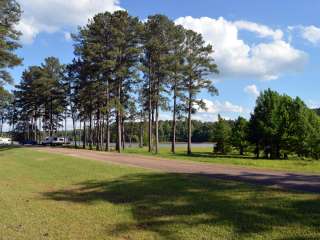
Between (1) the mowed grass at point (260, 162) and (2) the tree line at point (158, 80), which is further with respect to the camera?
(2) the tree line at point (158, 80)

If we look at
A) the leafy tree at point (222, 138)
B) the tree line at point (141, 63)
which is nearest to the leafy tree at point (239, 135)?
the leafy tree at point (222, 138)

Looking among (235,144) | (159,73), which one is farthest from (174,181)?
(235,144)

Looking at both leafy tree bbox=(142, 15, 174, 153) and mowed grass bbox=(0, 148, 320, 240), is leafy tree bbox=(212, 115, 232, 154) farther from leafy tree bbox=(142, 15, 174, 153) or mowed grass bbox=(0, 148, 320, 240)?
mowed grass bbox=(0, 148, 320, 240)

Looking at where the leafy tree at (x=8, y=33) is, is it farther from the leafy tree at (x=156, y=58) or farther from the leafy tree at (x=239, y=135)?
the leafy tree at (x=239, y=135)

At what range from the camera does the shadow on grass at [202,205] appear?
28.7 feet

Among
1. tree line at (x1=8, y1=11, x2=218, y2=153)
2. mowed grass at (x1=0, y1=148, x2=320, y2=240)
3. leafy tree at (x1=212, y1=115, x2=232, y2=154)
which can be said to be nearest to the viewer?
mowed grass at (x1=0, y1=148, x2=320, y2=240)

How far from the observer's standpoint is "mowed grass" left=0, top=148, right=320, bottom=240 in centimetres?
858

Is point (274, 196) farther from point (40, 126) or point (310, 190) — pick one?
→ point (40, 126)

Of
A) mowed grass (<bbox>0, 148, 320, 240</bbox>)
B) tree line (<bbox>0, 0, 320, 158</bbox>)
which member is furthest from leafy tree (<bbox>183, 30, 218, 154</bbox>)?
mowed grass (<bbox>0, 148, 320, 240</bbox>)

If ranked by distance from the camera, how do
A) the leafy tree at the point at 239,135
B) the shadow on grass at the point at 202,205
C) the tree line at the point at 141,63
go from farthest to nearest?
the leafy tree at the point at 239,135, the tree line at the point at 141,63, the shadow on grass at the point at 202,205

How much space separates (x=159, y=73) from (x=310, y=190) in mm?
36902

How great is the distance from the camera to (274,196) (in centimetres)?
1095

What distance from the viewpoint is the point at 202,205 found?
1076 centimetres

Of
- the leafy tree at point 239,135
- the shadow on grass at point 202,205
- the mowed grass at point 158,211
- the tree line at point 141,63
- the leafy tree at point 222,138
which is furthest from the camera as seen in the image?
the leafy tree at point 222,138
